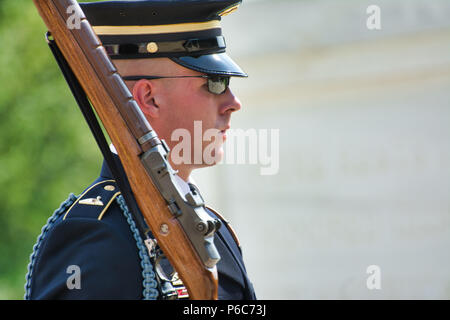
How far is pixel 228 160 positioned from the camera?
587 cm

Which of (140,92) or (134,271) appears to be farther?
(140,92)

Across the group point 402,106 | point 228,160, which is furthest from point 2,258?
point 402,106

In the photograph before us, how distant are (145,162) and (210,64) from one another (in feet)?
1.91

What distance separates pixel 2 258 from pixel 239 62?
399 centimetres

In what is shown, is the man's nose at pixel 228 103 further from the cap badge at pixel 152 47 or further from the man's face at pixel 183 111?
the cap badge at pixel 152 47

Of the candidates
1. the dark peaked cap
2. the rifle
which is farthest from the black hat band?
the rifle

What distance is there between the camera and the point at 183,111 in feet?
7.45

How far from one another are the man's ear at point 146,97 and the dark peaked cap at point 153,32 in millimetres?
89

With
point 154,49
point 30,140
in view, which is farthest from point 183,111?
point 30,140

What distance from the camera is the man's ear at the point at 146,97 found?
2250 mm

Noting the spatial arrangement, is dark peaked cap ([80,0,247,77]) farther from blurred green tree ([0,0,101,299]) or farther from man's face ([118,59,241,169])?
blurred green tree ([0,0,101,299])

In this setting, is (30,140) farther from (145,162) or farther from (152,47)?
(145,162)

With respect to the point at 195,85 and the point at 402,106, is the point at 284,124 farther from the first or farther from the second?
the point at 195,85

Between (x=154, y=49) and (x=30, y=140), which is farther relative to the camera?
(x=30, y=140)
